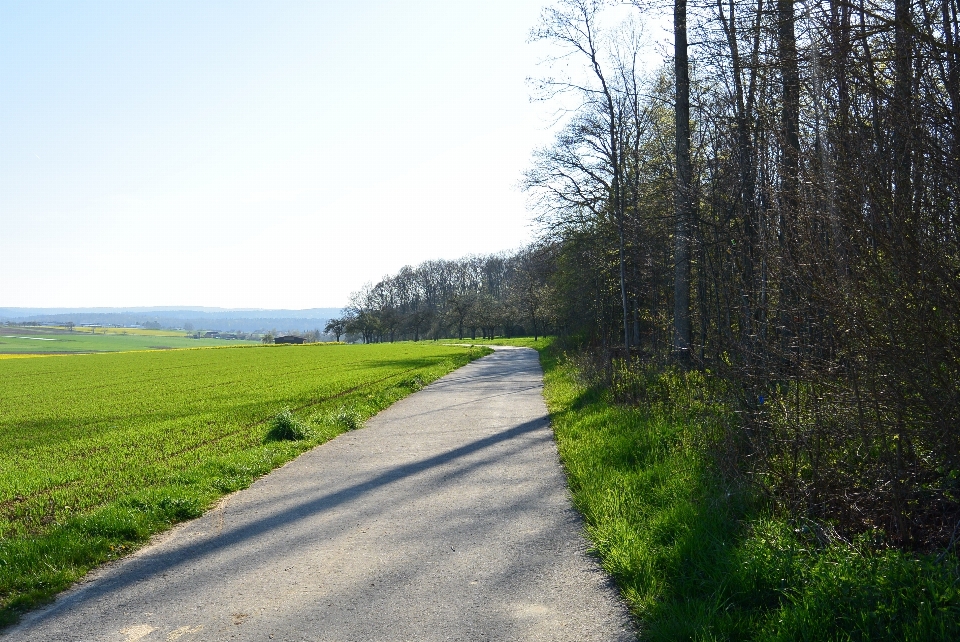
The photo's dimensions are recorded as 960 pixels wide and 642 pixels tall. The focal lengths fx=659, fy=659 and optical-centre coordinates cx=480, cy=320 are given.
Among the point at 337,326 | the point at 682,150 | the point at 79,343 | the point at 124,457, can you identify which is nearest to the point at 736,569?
the point at 682,150

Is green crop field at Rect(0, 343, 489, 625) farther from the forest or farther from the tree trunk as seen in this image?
the tree trunk

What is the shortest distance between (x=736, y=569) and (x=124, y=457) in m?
10.3

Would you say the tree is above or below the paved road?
above

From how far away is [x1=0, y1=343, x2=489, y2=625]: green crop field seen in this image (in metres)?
5.54

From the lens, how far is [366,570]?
16.0 ft

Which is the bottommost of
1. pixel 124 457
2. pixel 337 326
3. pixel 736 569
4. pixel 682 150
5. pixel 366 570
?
pixel 124 457

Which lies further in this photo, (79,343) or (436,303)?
(79,343)

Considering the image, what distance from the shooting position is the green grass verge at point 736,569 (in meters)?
3.39

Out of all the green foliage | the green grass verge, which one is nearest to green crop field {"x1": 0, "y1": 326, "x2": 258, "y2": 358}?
the green foliage

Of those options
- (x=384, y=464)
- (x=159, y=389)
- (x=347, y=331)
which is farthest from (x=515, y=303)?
(x=384, y=464)

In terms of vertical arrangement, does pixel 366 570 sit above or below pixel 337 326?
below

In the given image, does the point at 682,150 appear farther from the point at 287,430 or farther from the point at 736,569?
the point at 736,569

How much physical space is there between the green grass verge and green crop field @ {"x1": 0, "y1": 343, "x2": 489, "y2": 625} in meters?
4.13

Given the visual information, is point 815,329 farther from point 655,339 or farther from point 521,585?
point 655,339
